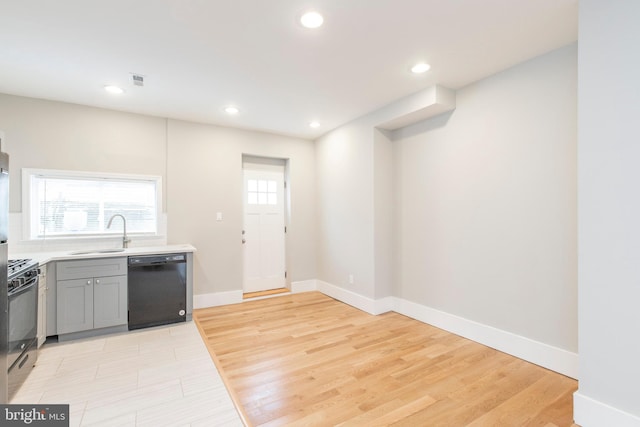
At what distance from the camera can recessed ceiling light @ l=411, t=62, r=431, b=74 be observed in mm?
2725

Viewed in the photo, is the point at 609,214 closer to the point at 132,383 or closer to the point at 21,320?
the point at 132,383

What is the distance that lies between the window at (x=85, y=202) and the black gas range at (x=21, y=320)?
1110mm

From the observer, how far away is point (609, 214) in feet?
5.80

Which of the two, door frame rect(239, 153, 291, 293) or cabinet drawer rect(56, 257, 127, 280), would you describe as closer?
cabinet drawer rect(56, 257, 127, 280)

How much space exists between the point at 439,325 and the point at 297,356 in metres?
1.73

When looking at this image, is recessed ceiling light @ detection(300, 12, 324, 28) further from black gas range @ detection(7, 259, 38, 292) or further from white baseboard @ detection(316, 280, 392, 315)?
white baseboard @ detection(316, 280, 392, 315)

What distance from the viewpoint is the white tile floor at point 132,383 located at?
1.93 meters

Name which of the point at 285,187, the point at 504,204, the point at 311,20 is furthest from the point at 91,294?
the point at 504,204

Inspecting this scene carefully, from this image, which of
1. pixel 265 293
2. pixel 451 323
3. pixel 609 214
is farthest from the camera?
pixel 265 293

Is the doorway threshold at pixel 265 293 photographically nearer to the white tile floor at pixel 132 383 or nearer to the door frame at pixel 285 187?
the door frame at pixel 285 187

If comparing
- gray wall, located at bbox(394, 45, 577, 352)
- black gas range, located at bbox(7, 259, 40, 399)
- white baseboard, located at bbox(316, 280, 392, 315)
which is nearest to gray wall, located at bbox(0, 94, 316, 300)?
white baseboard, located at bbox(316, 280, 392, 315)

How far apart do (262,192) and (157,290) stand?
2.18m

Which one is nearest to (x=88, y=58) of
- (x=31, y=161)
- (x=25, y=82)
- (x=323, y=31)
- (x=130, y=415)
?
(x=25, y=82)

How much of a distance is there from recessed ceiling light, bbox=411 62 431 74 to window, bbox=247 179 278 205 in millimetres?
2943
